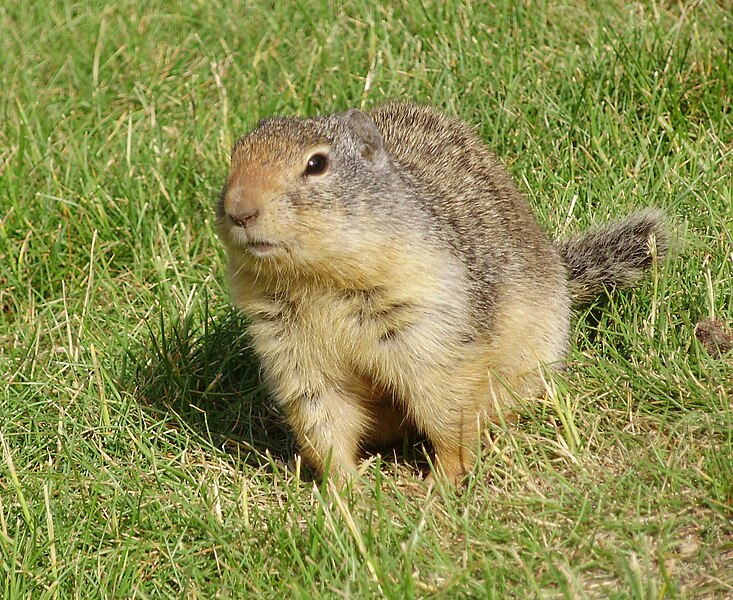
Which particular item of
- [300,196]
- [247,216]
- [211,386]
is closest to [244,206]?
[247,216]

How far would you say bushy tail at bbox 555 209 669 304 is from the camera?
4727 mm

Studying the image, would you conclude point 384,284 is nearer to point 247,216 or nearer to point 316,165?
point 316,165

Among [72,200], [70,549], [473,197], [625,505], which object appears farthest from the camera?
[72,200]

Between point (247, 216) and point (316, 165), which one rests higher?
point (316, 165)

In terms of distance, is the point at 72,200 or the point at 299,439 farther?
the point at 72,200

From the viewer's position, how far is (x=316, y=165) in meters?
3.83

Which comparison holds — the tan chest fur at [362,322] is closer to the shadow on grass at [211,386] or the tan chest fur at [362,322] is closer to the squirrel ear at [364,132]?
the squirrel ear at [364,132]

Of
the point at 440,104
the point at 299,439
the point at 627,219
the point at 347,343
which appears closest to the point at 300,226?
the point at 347,343

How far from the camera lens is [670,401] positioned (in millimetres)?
4105

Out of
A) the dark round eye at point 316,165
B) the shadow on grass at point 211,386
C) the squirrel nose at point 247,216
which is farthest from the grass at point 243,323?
the dark round eye at point 316,165

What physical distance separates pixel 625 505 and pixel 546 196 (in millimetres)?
2218

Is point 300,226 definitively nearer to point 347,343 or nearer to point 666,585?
point 347,343

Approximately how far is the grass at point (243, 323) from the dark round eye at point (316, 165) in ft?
3.48

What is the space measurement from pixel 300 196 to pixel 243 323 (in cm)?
148
